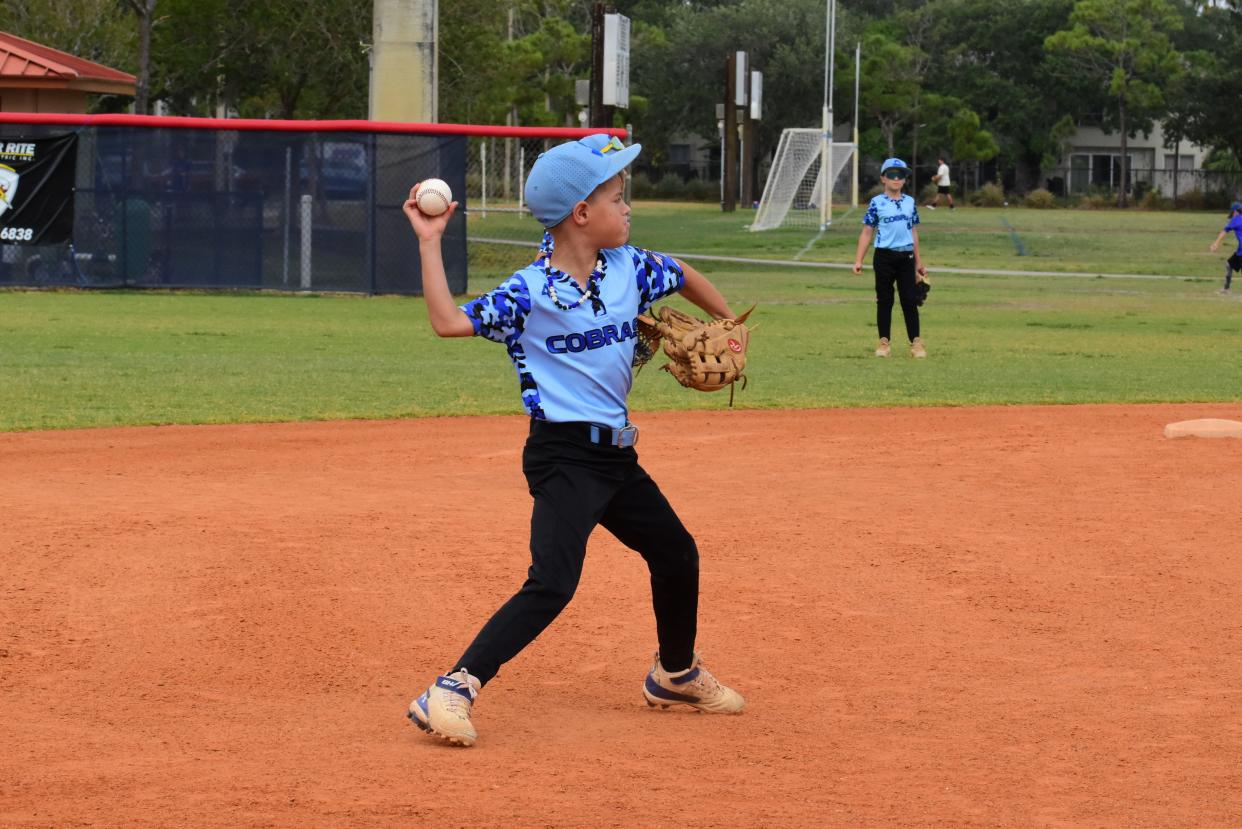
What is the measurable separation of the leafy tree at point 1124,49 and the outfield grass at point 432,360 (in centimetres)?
6097

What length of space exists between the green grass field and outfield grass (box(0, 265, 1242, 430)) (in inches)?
1.1

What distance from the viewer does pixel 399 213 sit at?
74.5 feet

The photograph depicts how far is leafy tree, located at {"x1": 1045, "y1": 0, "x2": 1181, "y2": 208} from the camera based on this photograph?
8156 centimetres

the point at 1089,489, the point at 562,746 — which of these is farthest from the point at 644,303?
the point at 1089,489

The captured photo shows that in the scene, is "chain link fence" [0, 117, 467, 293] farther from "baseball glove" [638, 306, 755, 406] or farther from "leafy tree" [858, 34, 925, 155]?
"leafy tree" [858, 34, 925, 155]

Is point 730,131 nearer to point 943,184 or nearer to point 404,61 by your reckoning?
point 943,184

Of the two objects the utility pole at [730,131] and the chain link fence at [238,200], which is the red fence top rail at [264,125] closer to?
the chain link fence at [238,200]

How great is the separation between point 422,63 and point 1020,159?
231 feet

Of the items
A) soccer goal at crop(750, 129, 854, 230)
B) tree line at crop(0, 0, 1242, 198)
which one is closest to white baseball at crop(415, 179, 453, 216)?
soccer goal at crop(750, 129, 854, 230)

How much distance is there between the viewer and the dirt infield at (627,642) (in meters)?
4.43

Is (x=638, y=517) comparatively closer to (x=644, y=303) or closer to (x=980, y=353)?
(x=644, y=303)

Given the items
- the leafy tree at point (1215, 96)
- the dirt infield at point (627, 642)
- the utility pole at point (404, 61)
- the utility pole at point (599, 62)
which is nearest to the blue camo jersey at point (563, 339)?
the dirt infield at point (627, 642)

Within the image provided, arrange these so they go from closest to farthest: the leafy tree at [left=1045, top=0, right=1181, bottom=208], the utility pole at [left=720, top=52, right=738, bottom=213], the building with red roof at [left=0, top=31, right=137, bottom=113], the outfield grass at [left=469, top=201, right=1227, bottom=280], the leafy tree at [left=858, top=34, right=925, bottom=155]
Result: the building with red roof at [left=0, top=31, right=137, bottom=113] → the outfield grass at [left=469, top=201, right=1227, bottom=280] → the utility pole at [left=720, top=52, right=738, bottom=213] → the leafy tree at [left=1045, top=0, right=1181, bottom=208] → the leafy tree at [left=858, top=34, right=925, bottom=155]

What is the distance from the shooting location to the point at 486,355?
16812 millimetres
